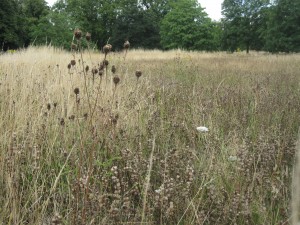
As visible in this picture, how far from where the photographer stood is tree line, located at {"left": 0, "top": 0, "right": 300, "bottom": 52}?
3328cm

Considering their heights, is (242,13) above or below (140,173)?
above

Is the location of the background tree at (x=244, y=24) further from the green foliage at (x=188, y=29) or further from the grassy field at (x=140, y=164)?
the grassy field at (x=140, y=164)

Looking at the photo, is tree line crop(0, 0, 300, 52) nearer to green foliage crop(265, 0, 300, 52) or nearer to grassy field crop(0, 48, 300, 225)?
green foliage crop(265, 0, 300, 52)

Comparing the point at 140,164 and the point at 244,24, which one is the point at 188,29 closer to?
the point at 244,24

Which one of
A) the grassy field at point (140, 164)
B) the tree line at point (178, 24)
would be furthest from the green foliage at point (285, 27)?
the grassy field at point (140, 164)

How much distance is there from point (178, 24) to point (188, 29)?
1.65m

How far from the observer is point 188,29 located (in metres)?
45.3

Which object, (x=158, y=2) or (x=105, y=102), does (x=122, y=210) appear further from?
(x=158, y=2)

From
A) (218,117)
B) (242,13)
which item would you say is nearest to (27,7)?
(242,13)

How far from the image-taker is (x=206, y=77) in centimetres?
680

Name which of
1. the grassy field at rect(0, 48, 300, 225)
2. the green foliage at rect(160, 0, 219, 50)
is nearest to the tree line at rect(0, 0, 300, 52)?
the green foliage at rect(160, 0, 219, 50)

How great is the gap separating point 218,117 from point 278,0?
1376 inches

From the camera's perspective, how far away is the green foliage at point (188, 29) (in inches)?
1748

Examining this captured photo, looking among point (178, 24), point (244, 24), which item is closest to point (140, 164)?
point (244, 24)
